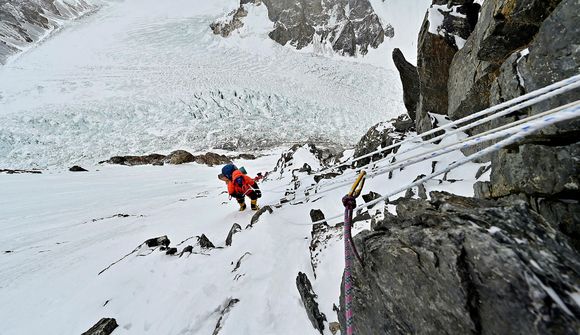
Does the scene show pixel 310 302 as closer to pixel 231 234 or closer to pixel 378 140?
pixel 231 234

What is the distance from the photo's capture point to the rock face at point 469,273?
1.09 meters

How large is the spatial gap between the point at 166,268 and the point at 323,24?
37.3m

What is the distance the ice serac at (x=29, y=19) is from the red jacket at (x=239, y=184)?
3006cm

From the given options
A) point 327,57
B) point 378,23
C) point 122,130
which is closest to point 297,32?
point 327,57

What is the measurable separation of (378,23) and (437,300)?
40.4 metres

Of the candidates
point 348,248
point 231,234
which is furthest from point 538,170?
point 231,234

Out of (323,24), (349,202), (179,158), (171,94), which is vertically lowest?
(349,202)

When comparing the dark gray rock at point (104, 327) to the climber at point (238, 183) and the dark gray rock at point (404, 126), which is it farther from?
the dark gray rock at point (404, 126)

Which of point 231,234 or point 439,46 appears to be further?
point 439,46

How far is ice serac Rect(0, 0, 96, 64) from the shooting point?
26922 mm

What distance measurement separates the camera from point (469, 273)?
1.31 metres

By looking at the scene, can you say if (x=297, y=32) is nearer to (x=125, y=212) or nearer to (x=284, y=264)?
(x=125, y=212)

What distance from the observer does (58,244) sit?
545cm

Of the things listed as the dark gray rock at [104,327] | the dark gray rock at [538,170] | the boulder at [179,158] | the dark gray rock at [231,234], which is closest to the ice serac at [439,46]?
the dark gray rock at [538,170]
